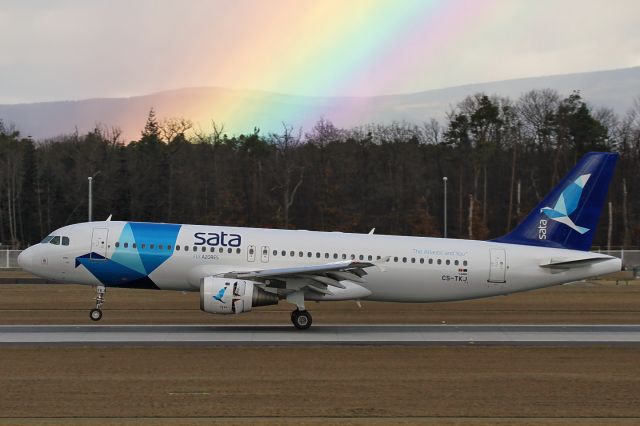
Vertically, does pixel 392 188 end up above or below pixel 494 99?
below

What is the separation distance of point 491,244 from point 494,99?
3789 inches

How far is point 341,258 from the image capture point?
3122cm

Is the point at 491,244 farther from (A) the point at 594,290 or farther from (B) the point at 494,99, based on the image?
(B) the point at 494,99

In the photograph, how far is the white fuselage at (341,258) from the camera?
30594 mm

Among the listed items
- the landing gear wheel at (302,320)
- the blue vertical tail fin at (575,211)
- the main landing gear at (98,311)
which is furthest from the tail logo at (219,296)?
the blue vertical tail fin at (575,211)

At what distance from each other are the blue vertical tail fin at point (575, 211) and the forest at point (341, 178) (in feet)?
194

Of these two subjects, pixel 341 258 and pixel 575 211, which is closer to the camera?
pixel 341 258

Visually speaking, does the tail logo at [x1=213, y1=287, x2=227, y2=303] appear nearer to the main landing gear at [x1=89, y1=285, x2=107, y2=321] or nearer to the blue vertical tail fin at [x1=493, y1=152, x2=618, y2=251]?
the main landing gear at [x1=89, y1=285, x2=107, y2=321]

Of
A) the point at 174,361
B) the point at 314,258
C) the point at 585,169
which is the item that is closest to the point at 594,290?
the point at 585,169

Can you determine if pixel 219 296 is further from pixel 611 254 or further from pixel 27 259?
pixel 611 254

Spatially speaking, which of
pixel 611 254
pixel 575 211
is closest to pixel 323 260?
pixel 575 211

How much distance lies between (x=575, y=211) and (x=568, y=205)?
313 millimetres

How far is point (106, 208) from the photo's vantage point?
96.8 meters

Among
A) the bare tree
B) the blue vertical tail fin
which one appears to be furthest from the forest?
the blue vertical tail fin
